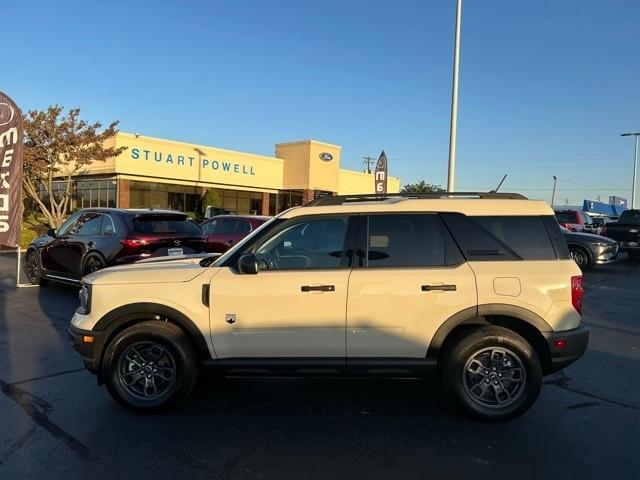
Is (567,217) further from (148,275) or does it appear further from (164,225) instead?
(148,275)

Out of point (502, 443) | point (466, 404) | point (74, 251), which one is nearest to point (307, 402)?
point (466, 404)

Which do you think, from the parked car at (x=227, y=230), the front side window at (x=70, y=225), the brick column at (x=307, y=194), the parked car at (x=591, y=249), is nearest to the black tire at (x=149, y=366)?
the front side window at (x=70, y=225)

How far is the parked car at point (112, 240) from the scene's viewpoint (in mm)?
9562

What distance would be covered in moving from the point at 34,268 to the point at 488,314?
1044 cm

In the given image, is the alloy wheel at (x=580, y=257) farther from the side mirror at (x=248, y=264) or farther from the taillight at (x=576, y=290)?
the side mirror at (x=248, y=264)

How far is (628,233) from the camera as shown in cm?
1958

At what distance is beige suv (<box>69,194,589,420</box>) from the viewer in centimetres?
454

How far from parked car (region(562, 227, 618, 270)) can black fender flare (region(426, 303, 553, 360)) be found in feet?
42.1

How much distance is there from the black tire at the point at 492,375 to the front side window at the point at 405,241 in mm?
718

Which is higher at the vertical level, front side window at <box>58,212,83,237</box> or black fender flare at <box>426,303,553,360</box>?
front side window at <box>58,212,83,237</box>

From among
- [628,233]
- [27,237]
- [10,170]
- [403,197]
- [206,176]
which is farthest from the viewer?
[206,176]

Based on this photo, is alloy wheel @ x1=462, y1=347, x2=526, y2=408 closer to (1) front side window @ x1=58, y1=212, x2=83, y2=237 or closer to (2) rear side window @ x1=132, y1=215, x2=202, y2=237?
(2) rear side window @ x1=132, y1=215, x2=202, y2=237

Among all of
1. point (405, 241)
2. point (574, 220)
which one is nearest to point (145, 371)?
point (405, 241)

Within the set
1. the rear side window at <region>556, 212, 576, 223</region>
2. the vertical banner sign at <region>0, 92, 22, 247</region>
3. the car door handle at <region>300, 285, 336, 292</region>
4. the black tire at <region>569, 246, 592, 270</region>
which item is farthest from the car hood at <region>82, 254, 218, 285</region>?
the rear side window at <region>556, 212, 576, 223</region>
